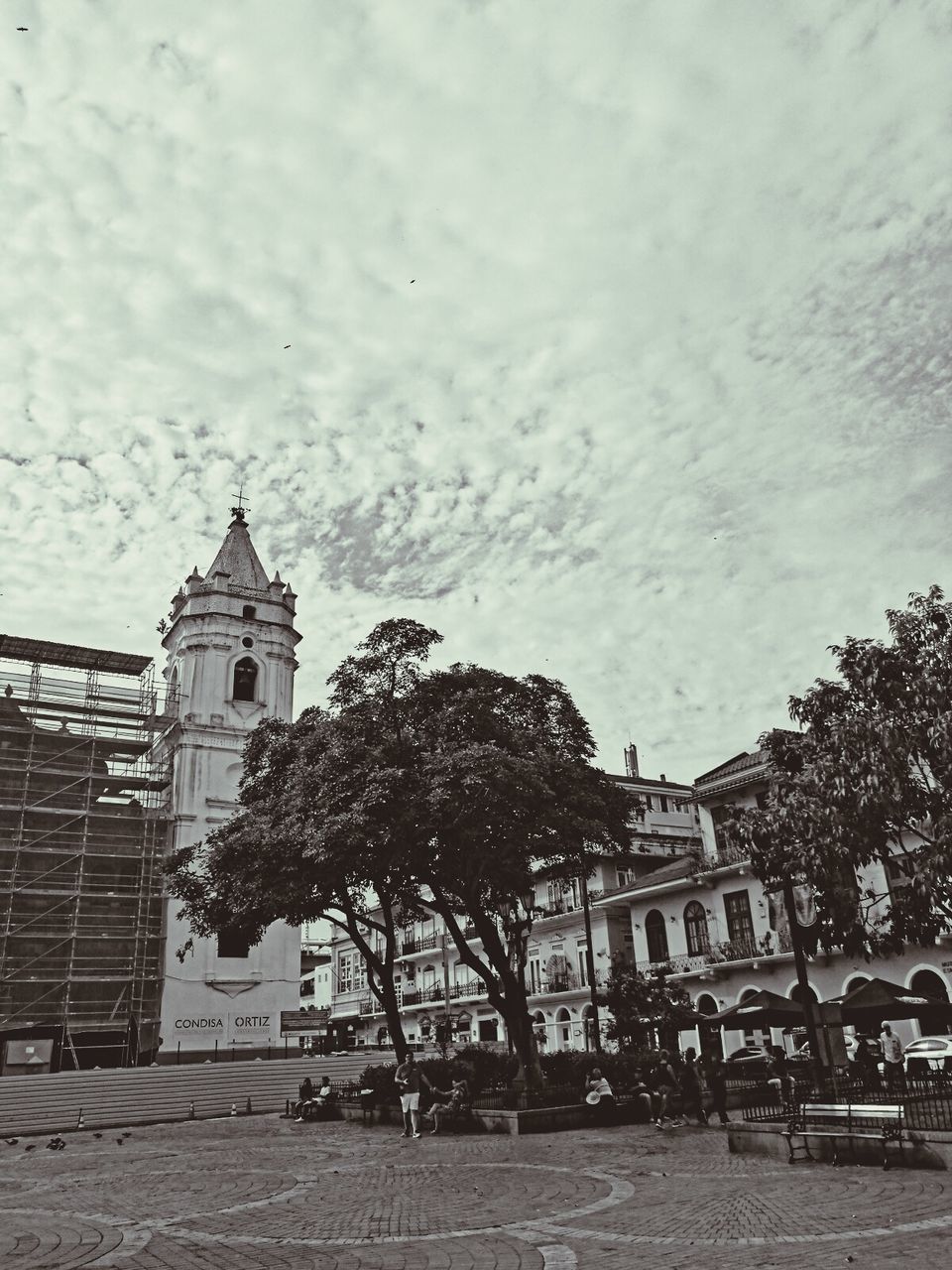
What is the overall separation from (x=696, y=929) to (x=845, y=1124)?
24.4 metres

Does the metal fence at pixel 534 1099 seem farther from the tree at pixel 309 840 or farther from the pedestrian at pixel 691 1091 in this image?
the tree at pixel 309 840

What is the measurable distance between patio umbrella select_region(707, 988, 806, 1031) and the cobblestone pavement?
4.88 meters

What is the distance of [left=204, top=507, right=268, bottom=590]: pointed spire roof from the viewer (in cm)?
5488

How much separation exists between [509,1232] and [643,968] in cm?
3007

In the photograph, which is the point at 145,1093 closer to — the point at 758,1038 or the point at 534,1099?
the point at 534,1099

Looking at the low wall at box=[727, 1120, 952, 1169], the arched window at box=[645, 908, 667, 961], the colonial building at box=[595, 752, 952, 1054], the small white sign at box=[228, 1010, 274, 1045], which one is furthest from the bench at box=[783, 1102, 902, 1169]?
the small white sign at box=[228, 1010, 274, 1045]

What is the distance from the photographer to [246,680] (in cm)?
5275

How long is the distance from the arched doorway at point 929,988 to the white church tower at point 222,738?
26.9m

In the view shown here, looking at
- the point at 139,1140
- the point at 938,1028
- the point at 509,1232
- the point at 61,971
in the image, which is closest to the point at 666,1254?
the point at 509,1232

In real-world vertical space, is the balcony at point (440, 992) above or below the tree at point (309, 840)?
below

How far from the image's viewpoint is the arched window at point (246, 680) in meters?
52.3

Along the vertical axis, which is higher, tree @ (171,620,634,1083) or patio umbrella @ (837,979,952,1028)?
tree @ (171,620,634,1083)

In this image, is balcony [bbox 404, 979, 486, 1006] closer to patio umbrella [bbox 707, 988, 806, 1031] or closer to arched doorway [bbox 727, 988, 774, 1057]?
arched doorway [bbox 727, 988, 774, 1057]

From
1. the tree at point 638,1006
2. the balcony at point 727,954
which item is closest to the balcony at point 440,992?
the balcony at point 727,954
